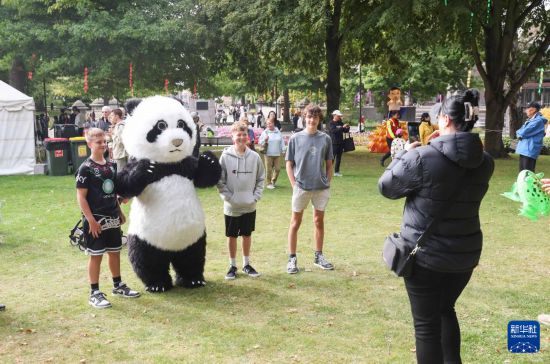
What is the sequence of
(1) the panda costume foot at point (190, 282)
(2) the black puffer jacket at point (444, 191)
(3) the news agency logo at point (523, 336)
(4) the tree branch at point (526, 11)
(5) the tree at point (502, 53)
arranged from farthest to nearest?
(5) the tree at point (502, 53) → (4) the tree branch at point (526, 11) → (1) the panda costume foot at point (190, 282) → (3) the news agency logo at point (523, 336) → (2) the black puffer jacket at point (444, 191)

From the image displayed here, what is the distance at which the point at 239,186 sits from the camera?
20.7 ft

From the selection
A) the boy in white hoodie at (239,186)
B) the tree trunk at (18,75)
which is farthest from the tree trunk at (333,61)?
the boy in white hoodie at (239,186)

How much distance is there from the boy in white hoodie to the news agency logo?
323 cm

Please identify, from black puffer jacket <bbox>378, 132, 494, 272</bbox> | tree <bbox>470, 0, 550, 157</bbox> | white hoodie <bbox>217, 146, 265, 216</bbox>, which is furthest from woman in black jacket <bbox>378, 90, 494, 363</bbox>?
tree <bbox>470, 0, 550, 157</bbox>

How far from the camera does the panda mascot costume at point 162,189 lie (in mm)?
5785

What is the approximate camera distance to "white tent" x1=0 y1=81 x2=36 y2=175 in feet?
51.4

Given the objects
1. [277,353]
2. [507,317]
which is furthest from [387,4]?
[277,353]

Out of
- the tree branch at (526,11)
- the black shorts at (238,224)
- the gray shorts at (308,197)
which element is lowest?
the black shorts at (238,224)

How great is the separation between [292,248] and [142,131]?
7.04ft

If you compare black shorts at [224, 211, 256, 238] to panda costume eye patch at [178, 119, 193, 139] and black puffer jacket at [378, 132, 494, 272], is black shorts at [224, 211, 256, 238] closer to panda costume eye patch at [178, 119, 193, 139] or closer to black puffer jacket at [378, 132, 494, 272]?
panda costume eye patch at [178, 119, 193, 139]

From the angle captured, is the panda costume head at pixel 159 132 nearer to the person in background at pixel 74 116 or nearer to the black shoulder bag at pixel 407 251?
the black shoulder bag at pixel 407 251

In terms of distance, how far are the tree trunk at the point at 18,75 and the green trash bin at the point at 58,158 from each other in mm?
8817

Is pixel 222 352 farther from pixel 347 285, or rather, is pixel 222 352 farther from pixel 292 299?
pixel 347 285

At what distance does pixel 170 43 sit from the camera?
1975 centimetres
